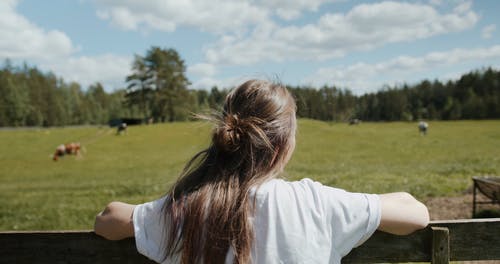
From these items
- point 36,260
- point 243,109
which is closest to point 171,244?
point 243,109

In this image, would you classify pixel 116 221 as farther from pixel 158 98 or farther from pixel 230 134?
pixel 158 98

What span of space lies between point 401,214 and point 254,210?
70cm

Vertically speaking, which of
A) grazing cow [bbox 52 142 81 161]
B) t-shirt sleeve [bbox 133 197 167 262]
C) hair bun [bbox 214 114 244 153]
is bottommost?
grazing cow [bbox 52 142 81 161]

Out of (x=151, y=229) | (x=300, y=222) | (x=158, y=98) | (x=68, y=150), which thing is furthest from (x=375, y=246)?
(x=158, y=98)

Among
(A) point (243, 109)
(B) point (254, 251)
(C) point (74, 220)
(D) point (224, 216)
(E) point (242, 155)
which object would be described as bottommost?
(C) point (74, 220)

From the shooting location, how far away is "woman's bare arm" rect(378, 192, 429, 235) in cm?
174

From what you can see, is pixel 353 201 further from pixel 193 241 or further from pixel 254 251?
pixel 193 241

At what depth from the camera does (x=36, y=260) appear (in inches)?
85.0

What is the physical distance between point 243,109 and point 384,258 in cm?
110

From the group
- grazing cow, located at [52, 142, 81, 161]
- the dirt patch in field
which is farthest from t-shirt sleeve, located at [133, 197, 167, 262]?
grazing cow, located at [52, 142, 81, 161]

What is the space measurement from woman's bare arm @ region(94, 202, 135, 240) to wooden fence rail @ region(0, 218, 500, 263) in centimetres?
21

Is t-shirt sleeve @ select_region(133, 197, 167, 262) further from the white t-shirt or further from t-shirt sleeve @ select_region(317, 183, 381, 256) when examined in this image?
t-shirt sleeve @ select_region(317, 183, 381, 256)

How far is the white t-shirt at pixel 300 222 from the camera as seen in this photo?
1602 mm

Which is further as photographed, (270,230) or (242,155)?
(242,155)
